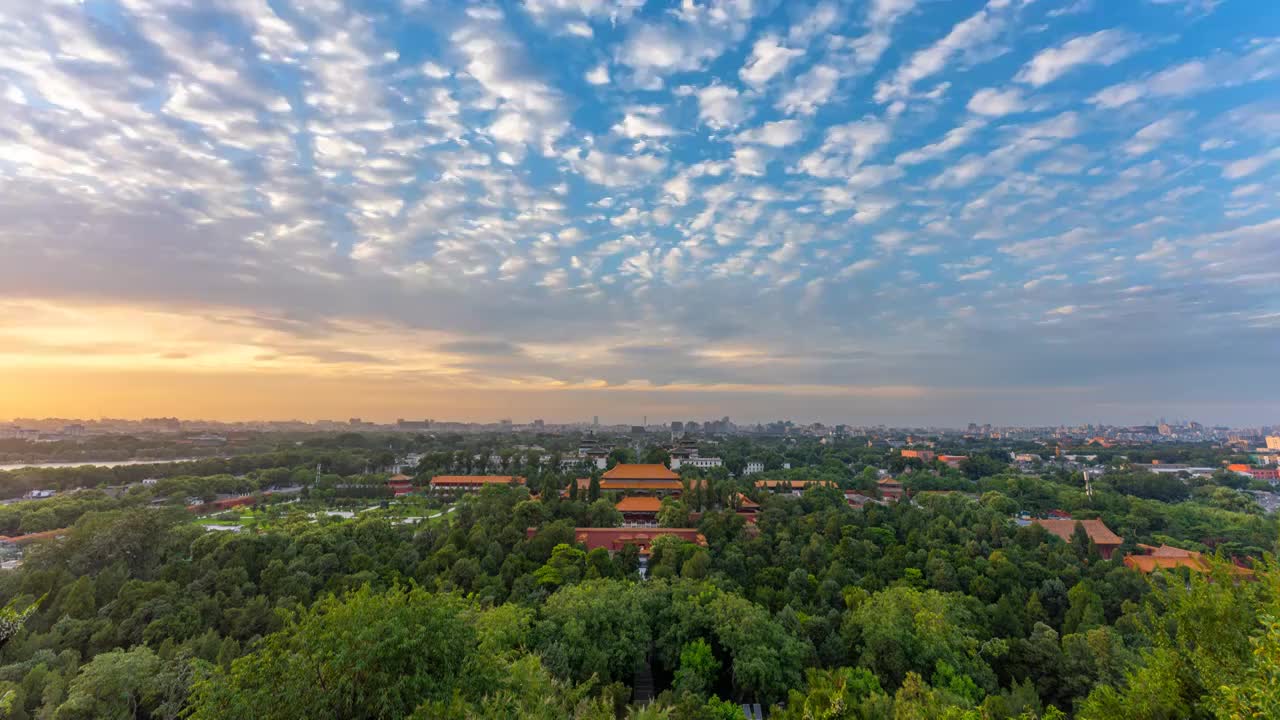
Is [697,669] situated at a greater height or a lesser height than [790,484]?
lesser

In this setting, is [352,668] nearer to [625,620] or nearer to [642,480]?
[625,620]

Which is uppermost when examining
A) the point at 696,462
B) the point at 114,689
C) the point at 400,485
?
the point at 400,485

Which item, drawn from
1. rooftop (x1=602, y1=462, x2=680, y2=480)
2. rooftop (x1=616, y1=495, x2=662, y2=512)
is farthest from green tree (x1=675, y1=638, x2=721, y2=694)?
rooftop (x1=602, y1=462, x2=680, y2=480)

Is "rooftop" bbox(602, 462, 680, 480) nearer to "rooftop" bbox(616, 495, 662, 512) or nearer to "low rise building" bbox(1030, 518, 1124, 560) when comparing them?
"rooftop" bbox(616, 495, 662, 512)

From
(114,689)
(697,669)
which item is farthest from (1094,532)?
(114,689)

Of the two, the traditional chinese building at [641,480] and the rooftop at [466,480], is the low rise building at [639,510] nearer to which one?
the traditional chinese building at [641,480]

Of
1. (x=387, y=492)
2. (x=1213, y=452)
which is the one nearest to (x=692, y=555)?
(x=387, y=492)

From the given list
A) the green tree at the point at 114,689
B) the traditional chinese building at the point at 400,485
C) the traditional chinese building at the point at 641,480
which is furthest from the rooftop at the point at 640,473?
the green tree at the point at 114,689

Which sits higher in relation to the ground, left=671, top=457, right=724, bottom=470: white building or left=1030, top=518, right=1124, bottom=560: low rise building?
left=671, top=457, right=724, bottom=470: white building

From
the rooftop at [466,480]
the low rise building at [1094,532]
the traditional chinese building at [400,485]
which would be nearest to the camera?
the low rise building at [1094,532]
